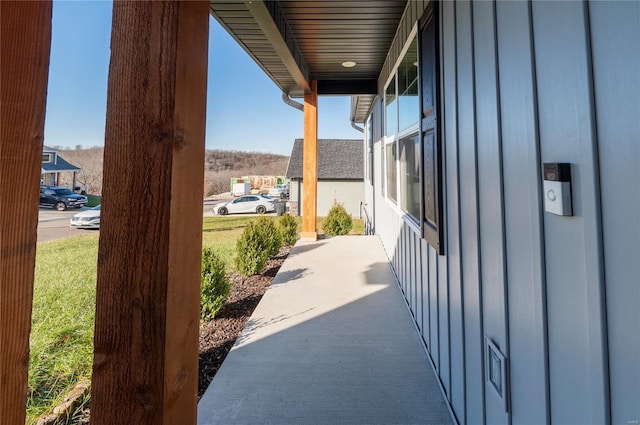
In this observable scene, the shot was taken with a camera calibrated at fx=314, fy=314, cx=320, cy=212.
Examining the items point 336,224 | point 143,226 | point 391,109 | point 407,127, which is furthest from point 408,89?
point 336,224

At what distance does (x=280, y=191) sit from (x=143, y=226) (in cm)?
2650

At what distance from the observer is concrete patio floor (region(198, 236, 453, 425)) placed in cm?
174

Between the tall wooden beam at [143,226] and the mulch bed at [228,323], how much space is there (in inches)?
60.6

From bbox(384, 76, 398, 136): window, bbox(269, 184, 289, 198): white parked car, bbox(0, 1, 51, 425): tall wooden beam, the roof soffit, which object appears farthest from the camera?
bbox(269, 184, 289, 198): white parked car

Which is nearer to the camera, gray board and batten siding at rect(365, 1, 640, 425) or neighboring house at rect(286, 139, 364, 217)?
gray board and batten siding at rect(365, 1, 640, 425)

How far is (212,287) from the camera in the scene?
301 centimetres

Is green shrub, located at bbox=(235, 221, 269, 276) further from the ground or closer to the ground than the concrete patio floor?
further from the ground

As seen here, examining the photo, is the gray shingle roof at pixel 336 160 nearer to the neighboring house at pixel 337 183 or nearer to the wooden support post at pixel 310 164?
the neighboring house at pixel 337 183

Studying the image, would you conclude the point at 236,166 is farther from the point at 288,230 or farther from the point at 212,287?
the point at 212,287

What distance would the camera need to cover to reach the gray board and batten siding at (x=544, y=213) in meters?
0.68

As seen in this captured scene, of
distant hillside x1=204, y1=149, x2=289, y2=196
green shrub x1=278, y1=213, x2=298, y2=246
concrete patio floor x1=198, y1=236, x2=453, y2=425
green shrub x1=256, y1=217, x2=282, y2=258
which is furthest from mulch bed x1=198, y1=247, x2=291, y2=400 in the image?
distant hillside x1=204, y1=149, x2=289, y2=196

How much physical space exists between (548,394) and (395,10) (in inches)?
150

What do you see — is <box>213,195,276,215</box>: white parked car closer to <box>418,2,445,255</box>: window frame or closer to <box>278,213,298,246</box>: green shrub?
<box>278,213,298,246</box>: green shrub

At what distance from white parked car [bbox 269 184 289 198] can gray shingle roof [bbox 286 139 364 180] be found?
497 cm
